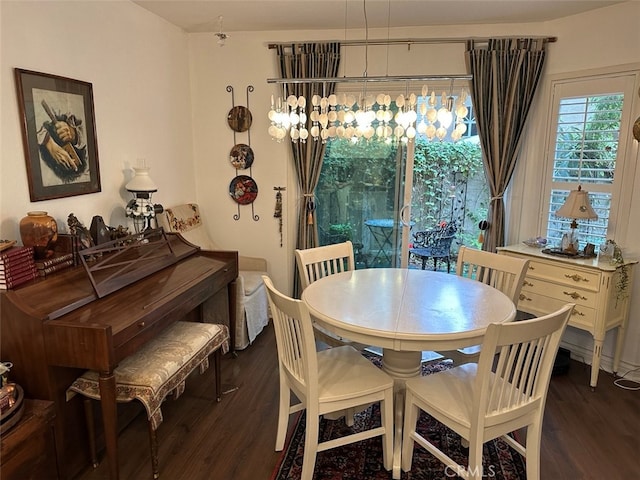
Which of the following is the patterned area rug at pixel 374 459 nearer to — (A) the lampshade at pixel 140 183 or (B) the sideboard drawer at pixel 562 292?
(B) the sideboard drawer at pixel 562 292

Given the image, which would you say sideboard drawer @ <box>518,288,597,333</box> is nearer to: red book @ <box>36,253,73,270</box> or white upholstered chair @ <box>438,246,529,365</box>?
white upholstered chair @ <box>438,246,529,365</box>

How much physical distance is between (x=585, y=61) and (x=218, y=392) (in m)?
3.52

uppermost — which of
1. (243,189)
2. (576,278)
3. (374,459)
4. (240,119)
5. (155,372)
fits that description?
(240,119)

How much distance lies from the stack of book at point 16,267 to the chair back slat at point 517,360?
80.8 inches

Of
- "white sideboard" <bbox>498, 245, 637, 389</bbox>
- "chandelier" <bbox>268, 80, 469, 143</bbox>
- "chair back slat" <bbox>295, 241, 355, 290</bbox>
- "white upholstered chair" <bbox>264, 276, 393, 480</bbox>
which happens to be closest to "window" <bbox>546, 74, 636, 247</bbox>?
"white sideboard" <bbox>498, 245, 637, 389</bbox>

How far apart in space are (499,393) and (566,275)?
5.12 feet

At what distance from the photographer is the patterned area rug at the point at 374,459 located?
2.14m

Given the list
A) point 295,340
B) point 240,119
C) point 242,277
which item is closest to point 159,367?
point 295,340

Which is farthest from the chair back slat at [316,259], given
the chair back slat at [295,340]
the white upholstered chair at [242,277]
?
the chair back slat at [295,340]

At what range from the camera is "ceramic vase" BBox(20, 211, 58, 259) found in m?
2.16

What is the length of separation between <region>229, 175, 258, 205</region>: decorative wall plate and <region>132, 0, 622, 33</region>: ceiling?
1301 millimetres

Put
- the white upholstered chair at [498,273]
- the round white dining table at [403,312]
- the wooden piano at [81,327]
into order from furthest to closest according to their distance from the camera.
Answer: the white upholstered chair at [498,273]
the round white dining table at [403,312]
the wooden piano at [81,327]

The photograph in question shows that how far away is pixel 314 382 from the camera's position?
1.94 meters

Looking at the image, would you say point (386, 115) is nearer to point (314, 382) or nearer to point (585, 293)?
point (314, 382)
